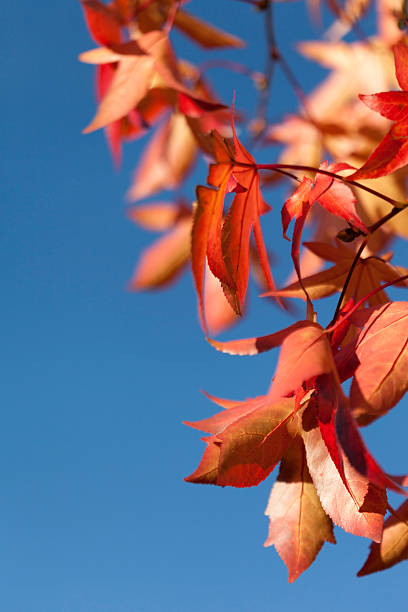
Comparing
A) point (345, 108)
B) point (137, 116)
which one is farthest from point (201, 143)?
point (345, 108)

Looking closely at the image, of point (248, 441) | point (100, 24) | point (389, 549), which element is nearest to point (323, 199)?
point (248, 441)

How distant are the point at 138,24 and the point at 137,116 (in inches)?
4.5

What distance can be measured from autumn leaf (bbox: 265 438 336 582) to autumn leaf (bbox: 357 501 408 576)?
14cm

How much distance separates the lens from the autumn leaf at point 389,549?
0.59m

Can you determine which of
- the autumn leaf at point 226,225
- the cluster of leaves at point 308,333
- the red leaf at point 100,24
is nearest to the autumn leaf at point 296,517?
the cluster of leaves at point 308,333

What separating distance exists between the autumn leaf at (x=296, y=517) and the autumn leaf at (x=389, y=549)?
142 mm

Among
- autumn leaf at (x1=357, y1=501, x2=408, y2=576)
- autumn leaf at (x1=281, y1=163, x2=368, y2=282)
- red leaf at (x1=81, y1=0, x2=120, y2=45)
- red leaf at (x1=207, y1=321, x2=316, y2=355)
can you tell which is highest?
red leaf at (x1=81, y1=0, x2=120, y2=45)

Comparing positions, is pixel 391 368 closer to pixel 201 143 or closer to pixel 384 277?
pixel 384 277

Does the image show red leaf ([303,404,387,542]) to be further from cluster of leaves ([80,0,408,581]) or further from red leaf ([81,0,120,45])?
red leaf ([81,0,120,45])

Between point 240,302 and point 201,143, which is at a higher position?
point 201,143

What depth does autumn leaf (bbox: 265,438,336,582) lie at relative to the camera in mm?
474

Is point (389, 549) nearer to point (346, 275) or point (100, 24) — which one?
point (346, 275)

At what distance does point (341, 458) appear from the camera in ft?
1.37

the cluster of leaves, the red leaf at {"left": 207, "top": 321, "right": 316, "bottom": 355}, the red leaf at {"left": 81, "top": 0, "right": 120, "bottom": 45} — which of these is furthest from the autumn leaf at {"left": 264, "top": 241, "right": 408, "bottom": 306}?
the red leaf at {"left": 81, "top": 0, "right": 120, "bottom": 45}
